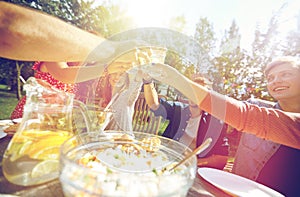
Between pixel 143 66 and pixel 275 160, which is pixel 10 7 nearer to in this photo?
pixel 143 66

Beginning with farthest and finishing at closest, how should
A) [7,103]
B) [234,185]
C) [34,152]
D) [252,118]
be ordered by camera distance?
[7,103] → [252,118] → [234,185] → [34,152]

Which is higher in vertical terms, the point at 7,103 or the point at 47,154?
the point at 47,154

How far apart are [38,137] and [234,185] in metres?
0.50

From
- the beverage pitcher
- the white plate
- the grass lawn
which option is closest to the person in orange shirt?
the white plate

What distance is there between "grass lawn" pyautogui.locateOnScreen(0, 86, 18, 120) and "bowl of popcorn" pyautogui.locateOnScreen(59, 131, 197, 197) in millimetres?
4202

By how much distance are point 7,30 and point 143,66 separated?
1.26ft

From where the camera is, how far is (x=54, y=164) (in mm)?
453

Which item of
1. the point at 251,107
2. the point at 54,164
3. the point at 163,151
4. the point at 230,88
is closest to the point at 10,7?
the point at 54,164

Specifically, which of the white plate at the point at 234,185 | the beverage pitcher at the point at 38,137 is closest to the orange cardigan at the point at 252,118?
the white plate at the point at 234,185

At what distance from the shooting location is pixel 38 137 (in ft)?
1.47

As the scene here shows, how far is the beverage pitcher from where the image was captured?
1.38ft

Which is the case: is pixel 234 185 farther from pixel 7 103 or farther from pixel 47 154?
pixel 7 103

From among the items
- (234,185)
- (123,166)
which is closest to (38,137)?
(123,166)

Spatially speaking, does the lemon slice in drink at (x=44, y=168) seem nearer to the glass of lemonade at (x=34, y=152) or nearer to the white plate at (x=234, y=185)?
the glass of lemonade at (x=34, y=152)
